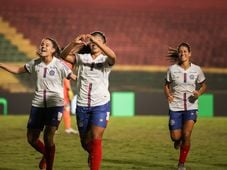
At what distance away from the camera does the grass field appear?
9.18 metres

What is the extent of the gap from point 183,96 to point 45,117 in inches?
79.3

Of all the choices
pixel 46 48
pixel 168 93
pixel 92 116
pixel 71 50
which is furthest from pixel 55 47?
pixel 168 93

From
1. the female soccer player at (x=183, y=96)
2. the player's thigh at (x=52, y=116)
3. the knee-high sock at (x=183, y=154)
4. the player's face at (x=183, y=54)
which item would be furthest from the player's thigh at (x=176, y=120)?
the player's thigh at (x=52, y=116)

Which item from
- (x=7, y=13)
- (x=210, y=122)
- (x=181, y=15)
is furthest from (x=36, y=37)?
Result: (x=210, y=122)

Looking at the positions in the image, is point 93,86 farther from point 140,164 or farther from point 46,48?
point 140,164

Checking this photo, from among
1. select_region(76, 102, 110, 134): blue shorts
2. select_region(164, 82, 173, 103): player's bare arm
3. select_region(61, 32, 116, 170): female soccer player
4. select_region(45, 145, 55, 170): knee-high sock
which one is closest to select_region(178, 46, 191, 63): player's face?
select_region(164, 82, 173, 103): player's bare arm

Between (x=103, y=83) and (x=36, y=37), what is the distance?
648 inches

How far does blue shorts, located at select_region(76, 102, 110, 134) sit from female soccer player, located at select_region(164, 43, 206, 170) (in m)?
1.45

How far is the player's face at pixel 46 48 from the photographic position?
798 centimetres

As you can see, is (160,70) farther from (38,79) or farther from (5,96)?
(38,79)

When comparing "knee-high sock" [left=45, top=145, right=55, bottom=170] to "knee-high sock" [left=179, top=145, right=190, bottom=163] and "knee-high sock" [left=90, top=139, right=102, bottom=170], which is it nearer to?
"knee-high sock" [left=90, top=139, right=102, bottom=170]

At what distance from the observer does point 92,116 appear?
25.6 ft

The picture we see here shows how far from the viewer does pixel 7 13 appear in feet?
77.0

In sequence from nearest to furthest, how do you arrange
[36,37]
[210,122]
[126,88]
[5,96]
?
[210,122]
[5,96]
[126,88]
[36,37]
